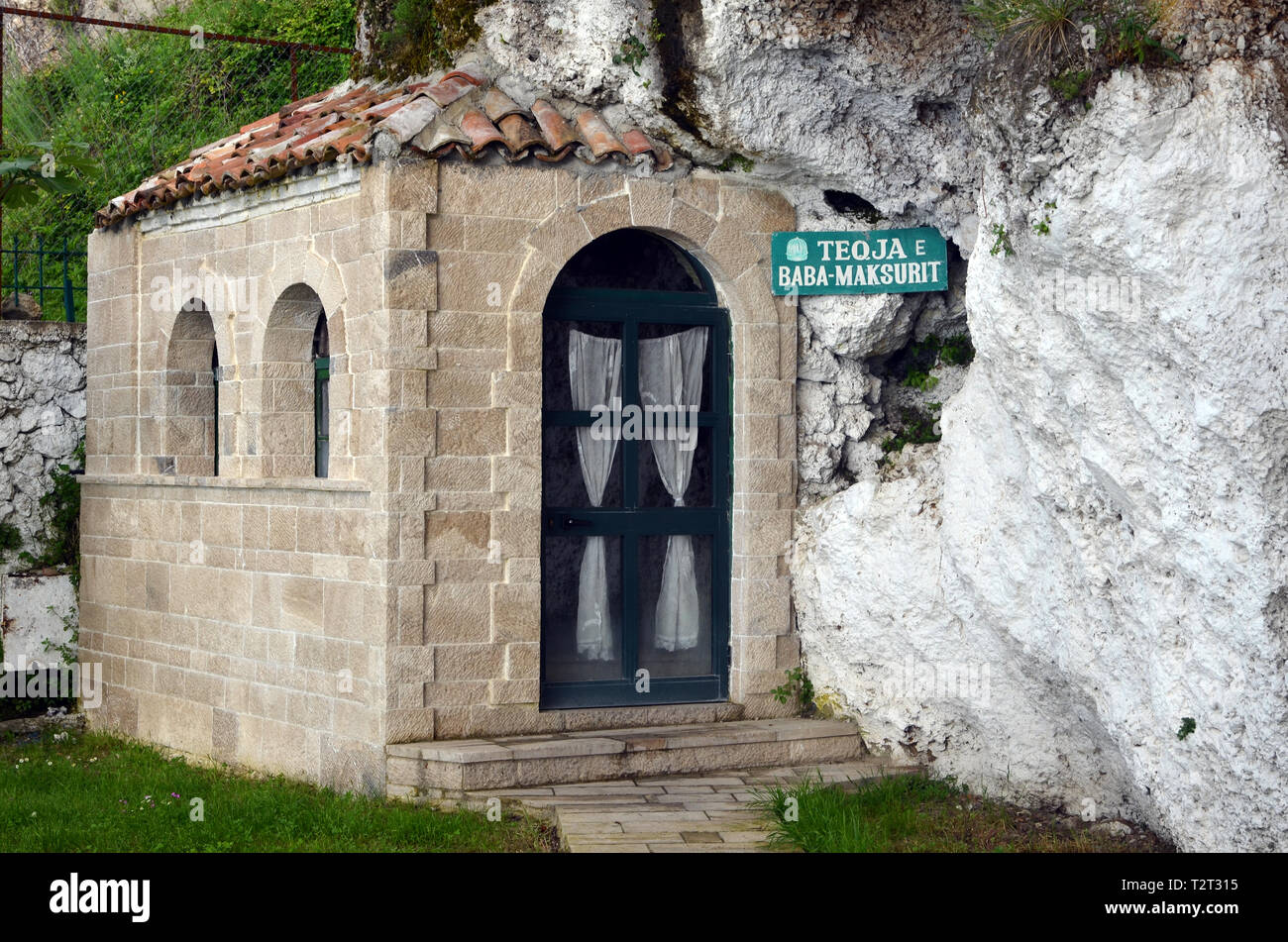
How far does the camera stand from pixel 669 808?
25.0 ft

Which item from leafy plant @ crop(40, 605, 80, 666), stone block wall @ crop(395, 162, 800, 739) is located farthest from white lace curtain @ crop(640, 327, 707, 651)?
leafy plant @ crop(40, 605, 80, 666)

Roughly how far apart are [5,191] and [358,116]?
356 centimetres

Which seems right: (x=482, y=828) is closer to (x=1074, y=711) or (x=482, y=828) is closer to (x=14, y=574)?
(x=1074, y=711)

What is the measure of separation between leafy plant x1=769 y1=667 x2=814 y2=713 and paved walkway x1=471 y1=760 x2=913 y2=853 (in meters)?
0.51

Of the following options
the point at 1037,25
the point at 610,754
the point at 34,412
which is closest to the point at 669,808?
the point at 610,754

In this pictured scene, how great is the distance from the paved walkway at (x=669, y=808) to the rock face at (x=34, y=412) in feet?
17.7

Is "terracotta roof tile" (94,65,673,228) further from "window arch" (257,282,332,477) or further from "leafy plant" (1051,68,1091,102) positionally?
"leafy plant" (1051,68,1091,102)

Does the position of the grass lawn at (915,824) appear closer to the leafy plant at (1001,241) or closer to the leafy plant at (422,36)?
the leafy plant at (1001,241)

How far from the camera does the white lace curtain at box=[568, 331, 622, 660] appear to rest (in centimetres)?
890

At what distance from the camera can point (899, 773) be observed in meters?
8.34

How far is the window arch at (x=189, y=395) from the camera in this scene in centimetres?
1019

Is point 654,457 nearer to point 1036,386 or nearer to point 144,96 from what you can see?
point 1036,386

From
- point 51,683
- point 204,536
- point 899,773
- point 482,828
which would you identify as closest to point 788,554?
point 899,773

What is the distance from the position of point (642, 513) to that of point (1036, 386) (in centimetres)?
285
